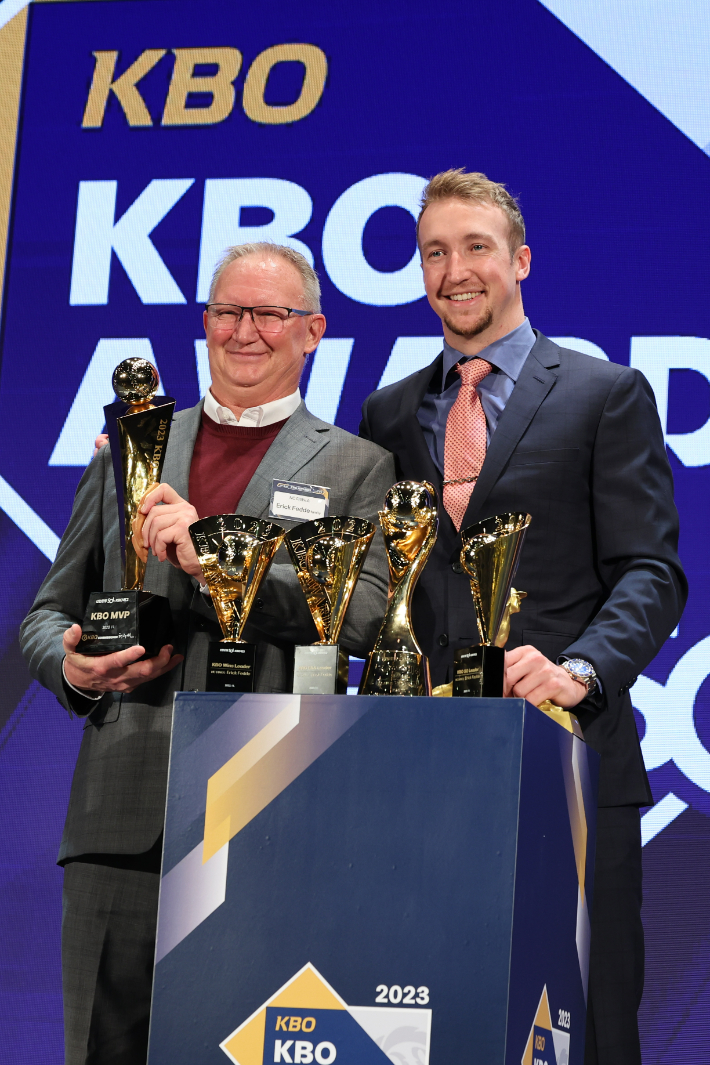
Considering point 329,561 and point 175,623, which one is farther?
point 175,623

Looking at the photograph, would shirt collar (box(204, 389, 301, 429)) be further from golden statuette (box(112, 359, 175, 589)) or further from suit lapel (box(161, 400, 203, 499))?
golden statuette (box(112, 359, 175, 589))

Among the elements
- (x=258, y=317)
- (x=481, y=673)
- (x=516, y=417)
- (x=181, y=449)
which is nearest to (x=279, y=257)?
(x=258, y=317)

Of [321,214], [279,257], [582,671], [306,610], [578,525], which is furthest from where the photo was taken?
[321,214]

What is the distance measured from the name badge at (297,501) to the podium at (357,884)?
65 cm

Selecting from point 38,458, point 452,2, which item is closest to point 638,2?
point 452,2

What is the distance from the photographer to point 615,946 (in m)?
2.08

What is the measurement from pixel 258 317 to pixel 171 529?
0.68m

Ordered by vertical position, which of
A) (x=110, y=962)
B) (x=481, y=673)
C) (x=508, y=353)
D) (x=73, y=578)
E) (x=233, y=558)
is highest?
(x=508, y=353)

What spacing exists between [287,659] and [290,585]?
175 mm

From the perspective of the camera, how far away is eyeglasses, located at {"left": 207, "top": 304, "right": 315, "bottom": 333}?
2434 mm

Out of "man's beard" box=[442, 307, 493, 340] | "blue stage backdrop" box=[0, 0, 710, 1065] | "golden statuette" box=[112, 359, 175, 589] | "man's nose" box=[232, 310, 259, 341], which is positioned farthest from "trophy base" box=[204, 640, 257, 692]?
"blue stage backdrop" box=[0, 0, 710, 1065]

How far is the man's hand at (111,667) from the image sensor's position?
192 centimetres

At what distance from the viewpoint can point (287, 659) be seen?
83.2 inches

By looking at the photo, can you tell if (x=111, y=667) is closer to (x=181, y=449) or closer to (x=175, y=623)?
(x=175, y=623)
